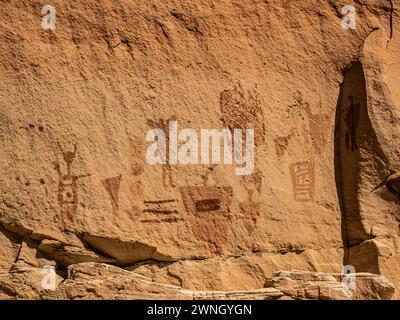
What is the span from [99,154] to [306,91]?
1.35 m

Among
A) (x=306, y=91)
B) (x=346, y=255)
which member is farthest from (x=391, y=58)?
(x=346, y=255)

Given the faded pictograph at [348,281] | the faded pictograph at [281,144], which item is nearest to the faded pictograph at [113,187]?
the faded pictograph at [281,144]

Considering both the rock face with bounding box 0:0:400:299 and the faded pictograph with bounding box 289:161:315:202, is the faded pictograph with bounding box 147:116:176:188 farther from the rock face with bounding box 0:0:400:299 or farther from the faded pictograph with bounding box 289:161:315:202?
the faded pictograph with bounding box 289:161:315:202

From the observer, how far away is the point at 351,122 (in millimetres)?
6414

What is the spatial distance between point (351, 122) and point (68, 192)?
180 centimetres

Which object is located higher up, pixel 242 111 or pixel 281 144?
pixel 242 111

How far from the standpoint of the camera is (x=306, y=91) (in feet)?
21.2

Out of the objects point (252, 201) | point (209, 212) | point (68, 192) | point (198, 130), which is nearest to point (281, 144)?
point (252, 201)

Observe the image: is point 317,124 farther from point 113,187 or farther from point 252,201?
point 113,187

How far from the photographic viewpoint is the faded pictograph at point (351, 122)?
21.0 ft

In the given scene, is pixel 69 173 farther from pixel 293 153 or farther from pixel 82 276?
pixel 293 153

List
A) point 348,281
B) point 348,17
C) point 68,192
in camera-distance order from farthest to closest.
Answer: point 348,17
point 68,192
point 348,281

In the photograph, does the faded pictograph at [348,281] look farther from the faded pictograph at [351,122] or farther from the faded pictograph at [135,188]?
the faded pictograph at [135,188]

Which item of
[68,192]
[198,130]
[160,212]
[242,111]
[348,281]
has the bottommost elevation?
[348,281]
